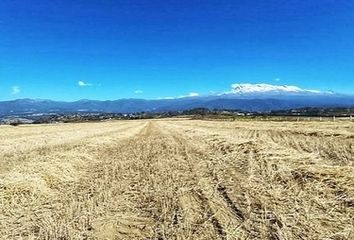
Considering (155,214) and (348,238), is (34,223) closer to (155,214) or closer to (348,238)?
(155,214)

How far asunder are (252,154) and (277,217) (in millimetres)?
10727

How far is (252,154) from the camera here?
19297 millimetres

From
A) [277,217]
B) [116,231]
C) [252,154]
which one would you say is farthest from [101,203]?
[252,154]

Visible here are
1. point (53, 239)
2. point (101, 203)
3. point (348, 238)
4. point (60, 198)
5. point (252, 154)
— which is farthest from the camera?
point (252, 154)

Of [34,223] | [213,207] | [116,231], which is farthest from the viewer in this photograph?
[213,207]

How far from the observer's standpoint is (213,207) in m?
9.85

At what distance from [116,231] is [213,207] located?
2430 millimetres

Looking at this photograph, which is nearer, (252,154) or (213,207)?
(213,207)

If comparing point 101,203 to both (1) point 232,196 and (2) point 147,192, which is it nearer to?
(2) point 147,192

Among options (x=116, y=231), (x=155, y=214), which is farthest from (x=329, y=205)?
(x=116, y=231)

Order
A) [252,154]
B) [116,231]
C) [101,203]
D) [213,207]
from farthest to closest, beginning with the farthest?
[252,154] < [101,203] < [213,207] < [116,231]

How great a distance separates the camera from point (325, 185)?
11.4 meters

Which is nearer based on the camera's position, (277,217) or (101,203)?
(277,217)

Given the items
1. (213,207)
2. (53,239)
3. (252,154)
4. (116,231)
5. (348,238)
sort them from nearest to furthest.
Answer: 1. (348,238)
2. (53,239)
3. (116,231)
4. (213,207)
5. (252,154)
